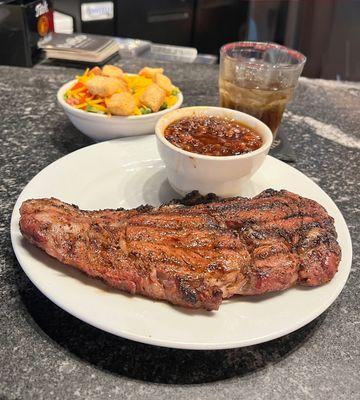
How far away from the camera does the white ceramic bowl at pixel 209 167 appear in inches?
52.1

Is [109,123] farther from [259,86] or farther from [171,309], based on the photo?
[171,309]

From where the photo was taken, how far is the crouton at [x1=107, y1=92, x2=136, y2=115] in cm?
164

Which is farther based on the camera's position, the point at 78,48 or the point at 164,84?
the point at 78,48

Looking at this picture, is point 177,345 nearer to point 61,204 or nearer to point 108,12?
point 61,204

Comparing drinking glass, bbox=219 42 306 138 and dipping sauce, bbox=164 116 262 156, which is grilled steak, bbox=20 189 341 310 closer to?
dipping sauce, bbox=164 116 262 156

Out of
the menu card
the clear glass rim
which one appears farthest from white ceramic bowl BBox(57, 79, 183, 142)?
the menu card

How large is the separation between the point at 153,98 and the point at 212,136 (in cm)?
36

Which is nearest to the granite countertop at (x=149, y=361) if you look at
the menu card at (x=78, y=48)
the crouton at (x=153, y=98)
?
the crouton at (x=153, y=98)

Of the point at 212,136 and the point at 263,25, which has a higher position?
the point at 212,136

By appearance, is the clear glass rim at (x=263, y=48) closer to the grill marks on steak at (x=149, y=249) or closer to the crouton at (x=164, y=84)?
the crouton at (x=164, y=84)

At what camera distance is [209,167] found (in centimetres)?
133

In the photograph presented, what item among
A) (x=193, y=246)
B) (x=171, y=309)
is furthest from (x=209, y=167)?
(x=171, y=309)

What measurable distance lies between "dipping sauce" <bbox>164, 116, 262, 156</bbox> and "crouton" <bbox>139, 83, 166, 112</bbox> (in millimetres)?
212

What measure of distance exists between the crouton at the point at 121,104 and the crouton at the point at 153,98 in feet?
0.21
